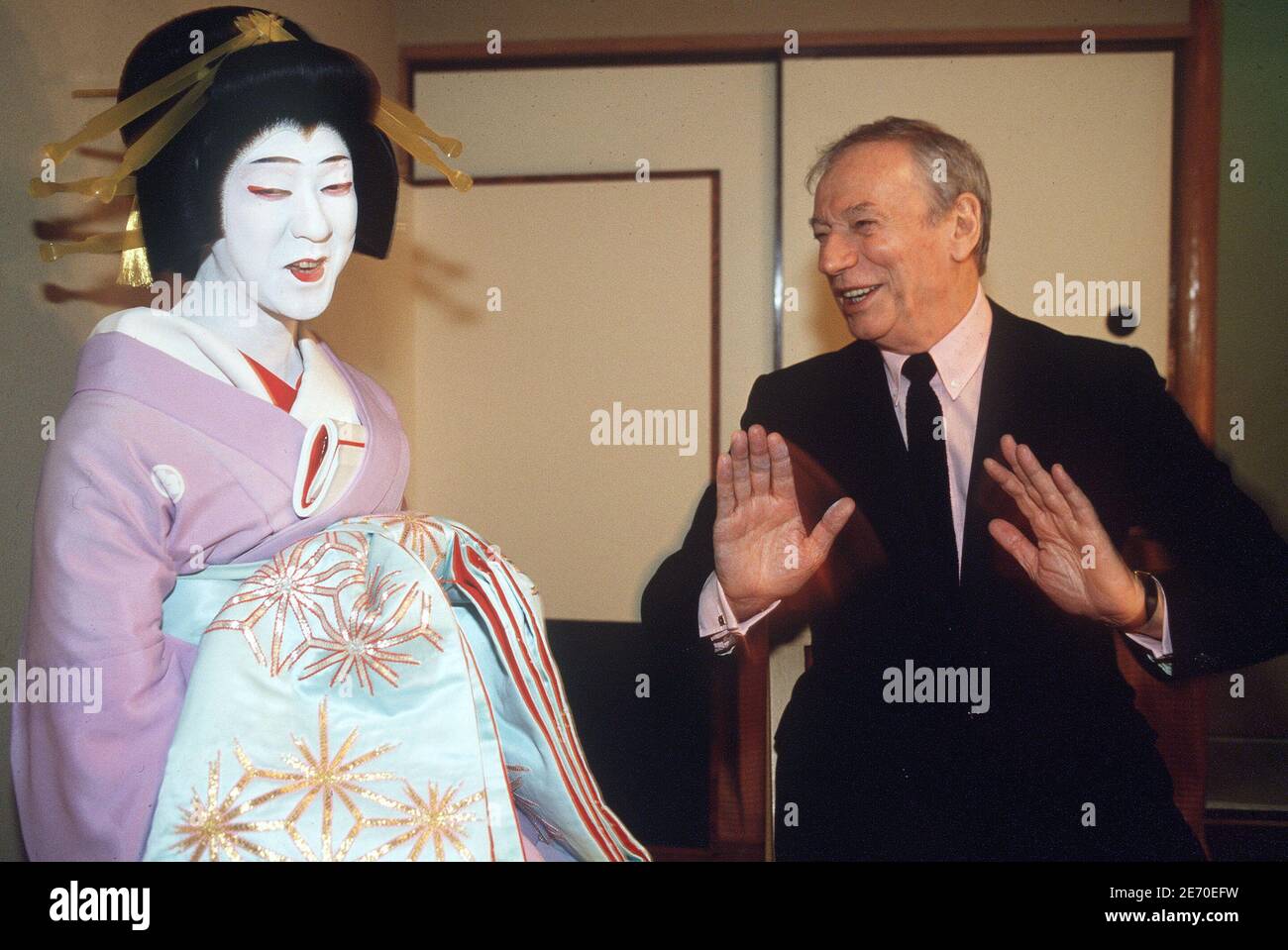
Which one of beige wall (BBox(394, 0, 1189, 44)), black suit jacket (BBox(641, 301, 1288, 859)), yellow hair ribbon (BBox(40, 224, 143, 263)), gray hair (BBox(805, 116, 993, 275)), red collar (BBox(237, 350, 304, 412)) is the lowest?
black suit jacket (BBox(641, 301, 1288, 859))

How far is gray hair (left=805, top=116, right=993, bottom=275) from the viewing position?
1.11 meters

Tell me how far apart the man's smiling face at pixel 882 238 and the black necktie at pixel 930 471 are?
0.18 ft

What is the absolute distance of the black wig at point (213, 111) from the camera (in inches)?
32.6

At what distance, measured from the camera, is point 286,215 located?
0.85 meters

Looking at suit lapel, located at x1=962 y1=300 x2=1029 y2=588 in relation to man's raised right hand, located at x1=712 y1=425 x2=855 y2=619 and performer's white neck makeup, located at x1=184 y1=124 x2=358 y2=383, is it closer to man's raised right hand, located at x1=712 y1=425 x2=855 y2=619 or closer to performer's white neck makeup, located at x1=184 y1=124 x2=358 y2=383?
man's raised right hand, located at x1=712 y1=425 x2=855 y2=619

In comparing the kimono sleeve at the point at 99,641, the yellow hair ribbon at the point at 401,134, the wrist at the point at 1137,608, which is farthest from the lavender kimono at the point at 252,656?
the wrist at the point at 1137,608

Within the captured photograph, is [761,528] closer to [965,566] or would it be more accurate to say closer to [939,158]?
[965,566]

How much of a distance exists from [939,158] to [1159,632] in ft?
2.02

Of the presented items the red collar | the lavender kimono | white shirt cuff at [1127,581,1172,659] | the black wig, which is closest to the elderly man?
white shirt cuff at [1127,581,1172,659]

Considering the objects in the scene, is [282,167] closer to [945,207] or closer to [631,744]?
[945,207]

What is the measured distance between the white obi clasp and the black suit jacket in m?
0.46

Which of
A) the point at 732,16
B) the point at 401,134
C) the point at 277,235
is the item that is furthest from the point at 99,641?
the point at 732,16

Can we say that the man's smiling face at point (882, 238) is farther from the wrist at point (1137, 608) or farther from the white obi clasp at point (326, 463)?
the white obi clasp at point (326, 463)
